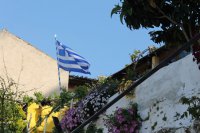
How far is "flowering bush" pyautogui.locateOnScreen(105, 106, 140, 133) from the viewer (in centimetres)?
1097

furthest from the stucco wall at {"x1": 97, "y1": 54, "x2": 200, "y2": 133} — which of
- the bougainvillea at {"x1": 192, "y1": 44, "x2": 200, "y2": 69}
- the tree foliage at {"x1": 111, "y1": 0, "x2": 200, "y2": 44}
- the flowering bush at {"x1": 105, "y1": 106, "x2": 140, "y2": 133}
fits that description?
the tree foliage at {"x1": 111, "y1": 0, "x2": 200, "y2": 44}

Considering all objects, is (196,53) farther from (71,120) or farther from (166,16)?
(71,120)

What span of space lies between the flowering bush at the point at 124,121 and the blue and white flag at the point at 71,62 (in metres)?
4.24

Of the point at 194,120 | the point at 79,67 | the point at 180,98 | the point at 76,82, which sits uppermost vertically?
the point at 76,82

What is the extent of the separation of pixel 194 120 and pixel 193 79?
3.20 ft

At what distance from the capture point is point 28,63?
24.2 meters

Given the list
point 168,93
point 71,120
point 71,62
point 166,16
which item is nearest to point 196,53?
point 168,93

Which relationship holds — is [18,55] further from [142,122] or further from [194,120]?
[194,120]

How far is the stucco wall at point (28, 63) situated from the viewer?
23953 millimetres

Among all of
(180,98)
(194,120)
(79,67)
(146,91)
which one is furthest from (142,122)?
(79,67)

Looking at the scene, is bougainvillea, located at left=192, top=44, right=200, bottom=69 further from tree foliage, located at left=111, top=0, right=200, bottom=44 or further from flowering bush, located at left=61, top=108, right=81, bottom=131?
flowering bush, located at left=61, top=108, right=81, bottom=131

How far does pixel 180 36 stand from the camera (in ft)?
36.4

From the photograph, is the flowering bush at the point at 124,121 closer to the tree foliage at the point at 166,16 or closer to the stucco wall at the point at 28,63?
the tree foliage at the point at 166,16

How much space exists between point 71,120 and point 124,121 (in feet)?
10.0
